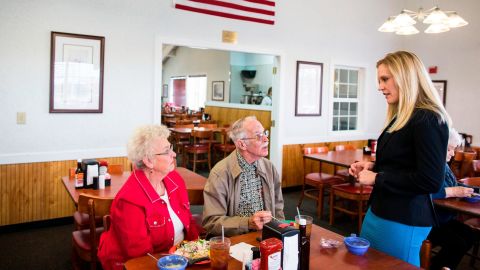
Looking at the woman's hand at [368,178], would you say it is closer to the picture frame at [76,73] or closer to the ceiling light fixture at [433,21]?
the ceiling light fixture at [433,21]

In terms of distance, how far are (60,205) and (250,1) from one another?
361 centimetres

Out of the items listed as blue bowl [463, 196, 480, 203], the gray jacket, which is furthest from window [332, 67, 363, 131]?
the gray jacket

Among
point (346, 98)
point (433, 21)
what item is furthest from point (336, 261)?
point (346, 98)

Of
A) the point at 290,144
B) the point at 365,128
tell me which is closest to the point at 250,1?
the point at 290,144

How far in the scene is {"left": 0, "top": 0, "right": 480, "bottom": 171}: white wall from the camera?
13.7 ft

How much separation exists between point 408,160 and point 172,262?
1.17m

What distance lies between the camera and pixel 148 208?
1948 mm

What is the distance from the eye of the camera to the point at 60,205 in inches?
178

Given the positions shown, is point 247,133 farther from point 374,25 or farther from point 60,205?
point 374,25

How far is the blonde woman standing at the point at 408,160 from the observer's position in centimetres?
178

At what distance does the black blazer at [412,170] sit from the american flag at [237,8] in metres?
3.72

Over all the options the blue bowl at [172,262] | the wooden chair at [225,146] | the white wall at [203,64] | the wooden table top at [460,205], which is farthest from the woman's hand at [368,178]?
the white wall at [203,64]

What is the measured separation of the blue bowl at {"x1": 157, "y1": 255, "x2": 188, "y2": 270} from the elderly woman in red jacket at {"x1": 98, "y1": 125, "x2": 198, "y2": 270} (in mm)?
314

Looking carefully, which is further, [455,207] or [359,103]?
[359,103]
